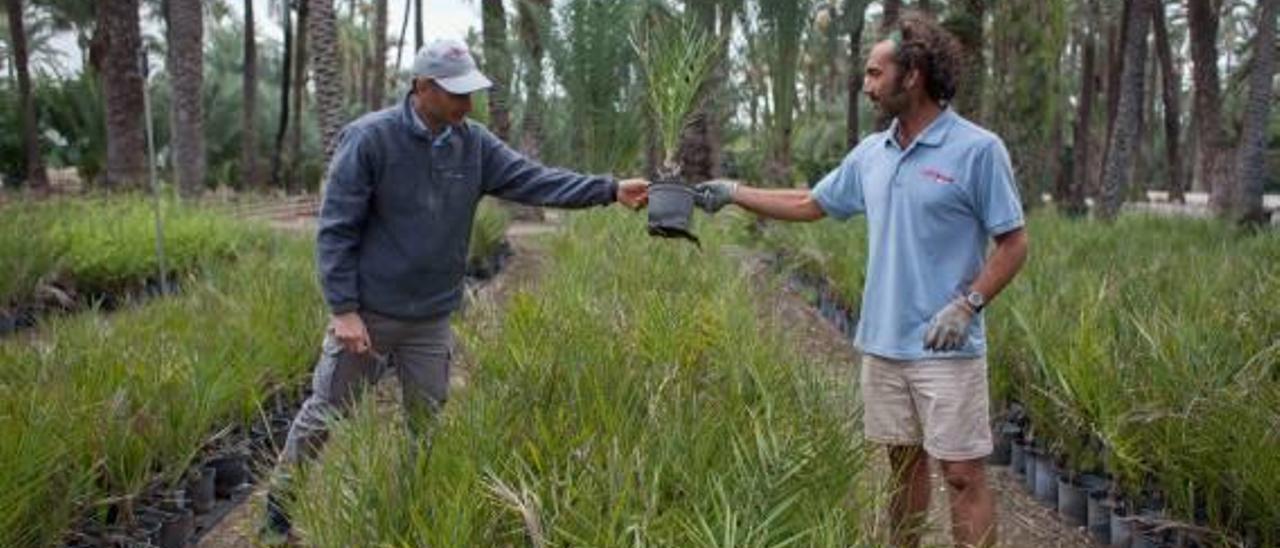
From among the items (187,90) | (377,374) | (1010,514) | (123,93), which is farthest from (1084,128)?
(377,374)

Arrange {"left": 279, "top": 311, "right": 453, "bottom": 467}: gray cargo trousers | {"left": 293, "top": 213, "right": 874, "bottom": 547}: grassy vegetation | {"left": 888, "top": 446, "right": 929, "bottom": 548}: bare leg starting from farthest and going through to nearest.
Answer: {"left": 279, "top": 311, "right": 453, "bottom": 467}: gray cargo trousers
{"left": 888, "top": 446, "right": 929, "bottom": 548}: bare leg
{"left": 293, "top": 213, "right": 874, "bottom": 547}: grassy vegetation

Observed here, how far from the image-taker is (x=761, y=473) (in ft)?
8.34

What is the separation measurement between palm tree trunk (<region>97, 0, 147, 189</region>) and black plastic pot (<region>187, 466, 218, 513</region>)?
1072 cm

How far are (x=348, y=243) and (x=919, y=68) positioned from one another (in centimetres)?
168

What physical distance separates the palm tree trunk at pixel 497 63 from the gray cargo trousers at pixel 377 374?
1083cm

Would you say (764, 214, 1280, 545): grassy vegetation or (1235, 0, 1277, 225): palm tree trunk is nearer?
(764, 214, 1280, 545): grassy vegetation

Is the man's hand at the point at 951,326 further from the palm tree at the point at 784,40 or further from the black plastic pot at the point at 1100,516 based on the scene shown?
the palm tree at the point at 784,40

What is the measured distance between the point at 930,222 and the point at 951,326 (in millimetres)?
279

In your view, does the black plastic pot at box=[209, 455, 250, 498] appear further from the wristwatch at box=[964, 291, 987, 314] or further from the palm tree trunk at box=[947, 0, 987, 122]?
the palm tree trunk at box=[947, 0, 987, 122]

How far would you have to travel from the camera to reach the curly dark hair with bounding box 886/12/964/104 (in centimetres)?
294

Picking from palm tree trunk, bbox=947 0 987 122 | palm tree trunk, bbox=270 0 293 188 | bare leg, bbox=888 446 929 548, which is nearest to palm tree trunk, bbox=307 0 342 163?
palm tree trunk, bbox=947 0 987 122

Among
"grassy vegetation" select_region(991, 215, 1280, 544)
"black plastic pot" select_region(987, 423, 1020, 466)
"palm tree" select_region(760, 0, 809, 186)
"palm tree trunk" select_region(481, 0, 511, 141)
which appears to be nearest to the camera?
"grassy vegetation" select_region(991, 215, 1280, 544)

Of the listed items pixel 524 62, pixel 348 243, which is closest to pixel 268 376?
pixel 348 243

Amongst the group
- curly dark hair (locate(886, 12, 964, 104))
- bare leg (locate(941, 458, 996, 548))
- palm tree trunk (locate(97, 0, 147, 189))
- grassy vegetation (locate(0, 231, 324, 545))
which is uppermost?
palm tree trunk (locate(97, 0, 147, 189))
